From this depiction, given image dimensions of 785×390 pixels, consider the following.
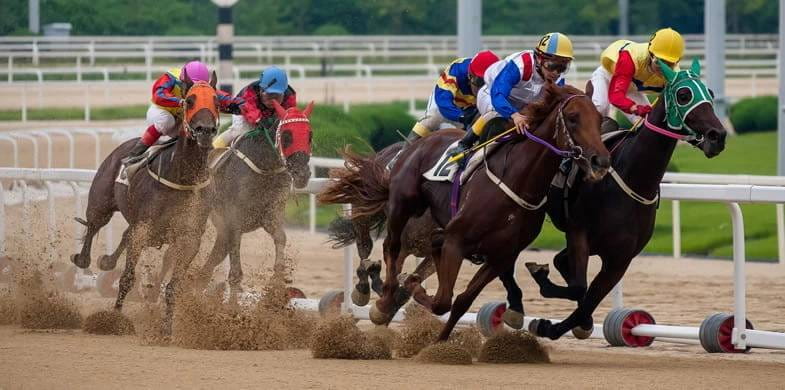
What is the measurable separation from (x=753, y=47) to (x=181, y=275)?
98.4ft

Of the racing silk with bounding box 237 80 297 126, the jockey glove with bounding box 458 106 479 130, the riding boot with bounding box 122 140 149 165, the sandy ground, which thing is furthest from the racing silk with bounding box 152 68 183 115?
the jockey glove with bounding box 458 106 479 130

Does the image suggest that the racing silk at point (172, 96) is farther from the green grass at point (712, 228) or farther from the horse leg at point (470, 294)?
the green grass at point (712, 228)

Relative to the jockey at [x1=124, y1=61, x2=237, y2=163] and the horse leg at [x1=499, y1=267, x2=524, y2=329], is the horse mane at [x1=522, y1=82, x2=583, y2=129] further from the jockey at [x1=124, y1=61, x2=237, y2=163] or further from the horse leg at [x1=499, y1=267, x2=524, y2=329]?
the jockey at [x1=124, y1=61, x2=237, y2=163]

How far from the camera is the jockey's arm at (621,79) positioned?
25.4ft

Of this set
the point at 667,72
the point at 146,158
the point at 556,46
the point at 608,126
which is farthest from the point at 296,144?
the point at 667,72

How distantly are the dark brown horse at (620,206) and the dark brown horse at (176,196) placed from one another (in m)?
2.00

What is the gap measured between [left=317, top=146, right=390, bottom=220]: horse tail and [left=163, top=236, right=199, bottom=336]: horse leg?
0.79 metres

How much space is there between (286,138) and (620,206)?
7.78ft

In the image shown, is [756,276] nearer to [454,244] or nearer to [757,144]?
[454,244]

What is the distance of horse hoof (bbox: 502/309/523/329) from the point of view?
758 cm

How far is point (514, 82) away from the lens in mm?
7441

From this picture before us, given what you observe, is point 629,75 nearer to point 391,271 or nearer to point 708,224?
point 391,271

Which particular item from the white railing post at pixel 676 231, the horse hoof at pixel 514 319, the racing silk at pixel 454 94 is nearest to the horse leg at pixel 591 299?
the horse hoof at pixel 514 319

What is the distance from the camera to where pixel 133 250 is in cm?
873
